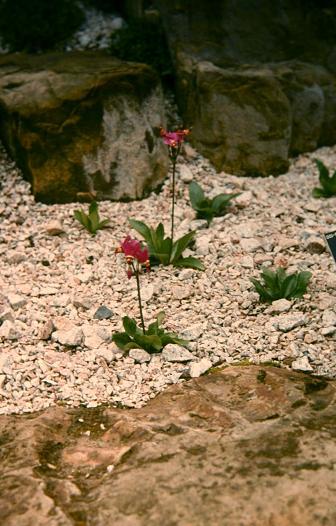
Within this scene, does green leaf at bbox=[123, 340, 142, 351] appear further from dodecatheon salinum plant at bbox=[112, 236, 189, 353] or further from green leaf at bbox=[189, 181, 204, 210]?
green leaf at bbox=[189, 181, 204, 210]

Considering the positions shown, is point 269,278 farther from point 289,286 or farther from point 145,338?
point 145,338

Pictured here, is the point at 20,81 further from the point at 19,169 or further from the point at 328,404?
the point at 328,404

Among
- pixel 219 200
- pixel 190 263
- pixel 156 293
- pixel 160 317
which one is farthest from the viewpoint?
pixel 219 200

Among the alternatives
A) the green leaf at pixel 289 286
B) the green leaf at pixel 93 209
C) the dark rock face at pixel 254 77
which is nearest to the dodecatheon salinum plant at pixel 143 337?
the green leaf at pixel 289 286

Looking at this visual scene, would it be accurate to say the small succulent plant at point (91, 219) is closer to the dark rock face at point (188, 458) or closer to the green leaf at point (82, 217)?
the green leaf at point (82, 217)

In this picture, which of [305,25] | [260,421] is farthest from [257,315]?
[305,25]

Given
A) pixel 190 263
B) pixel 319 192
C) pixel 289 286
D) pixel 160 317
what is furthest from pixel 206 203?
pixel 160 317
